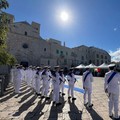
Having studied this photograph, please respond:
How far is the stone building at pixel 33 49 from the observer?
44625 millimetres

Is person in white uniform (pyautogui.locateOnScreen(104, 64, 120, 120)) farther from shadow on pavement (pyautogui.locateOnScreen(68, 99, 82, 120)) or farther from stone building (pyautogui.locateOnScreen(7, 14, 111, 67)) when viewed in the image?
stone building (pyautogui.locateOnScreen(7, 14, 111, 67))

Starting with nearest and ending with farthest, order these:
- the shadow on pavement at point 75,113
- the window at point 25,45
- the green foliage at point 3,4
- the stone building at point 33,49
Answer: the shadow on pavement at point 75,113, the green foliage at point 3,4, the stone building at point 33,49, the window at point 25,45

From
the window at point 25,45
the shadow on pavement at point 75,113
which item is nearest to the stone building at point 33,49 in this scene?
the window at point 25,45

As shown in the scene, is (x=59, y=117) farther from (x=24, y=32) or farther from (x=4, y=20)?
(x=24, y=32)

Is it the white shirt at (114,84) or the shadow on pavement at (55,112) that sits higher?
the white shirt at (114,84)

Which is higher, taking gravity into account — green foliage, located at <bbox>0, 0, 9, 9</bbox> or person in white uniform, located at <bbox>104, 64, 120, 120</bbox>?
green foliage, located at <bbox>0, 0, 9, 9</bbox>

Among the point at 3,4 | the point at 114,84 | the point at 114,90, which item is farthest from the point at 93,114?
the point at 3,4

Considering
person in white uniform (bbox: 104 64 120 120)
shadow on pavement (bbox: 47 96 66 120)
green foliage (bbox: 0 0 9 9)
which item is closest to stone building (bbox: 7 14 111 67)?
green foliage (bbox: 0 0 9 9)

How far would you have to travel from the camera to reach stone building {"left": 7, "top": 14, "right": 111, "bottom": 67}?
44625 millimetres

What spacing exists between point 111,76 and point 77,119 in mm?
1992

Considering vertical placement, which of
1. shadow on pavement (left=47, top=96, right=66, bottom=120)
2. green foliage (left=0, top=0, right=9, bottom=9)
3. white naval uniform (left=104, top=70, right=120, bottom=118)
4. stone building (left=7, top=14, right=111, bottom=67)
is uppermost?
stone building (left=7, top=14, right=111, bottom=67)

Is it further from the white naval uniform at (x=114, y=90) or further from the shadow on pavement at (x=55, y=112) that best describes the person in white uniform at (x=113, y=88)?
the shadow on pavement at (x=55, y=112)

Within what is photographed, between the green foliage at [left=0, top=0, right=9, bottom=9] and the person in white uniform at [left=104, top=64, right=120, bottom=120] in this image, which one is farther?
the green foliage at [left=0, top=0, right=9, bottom=9]

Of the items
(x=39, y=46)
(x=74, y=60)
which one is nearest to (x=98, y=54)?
(x=74, y=60)
